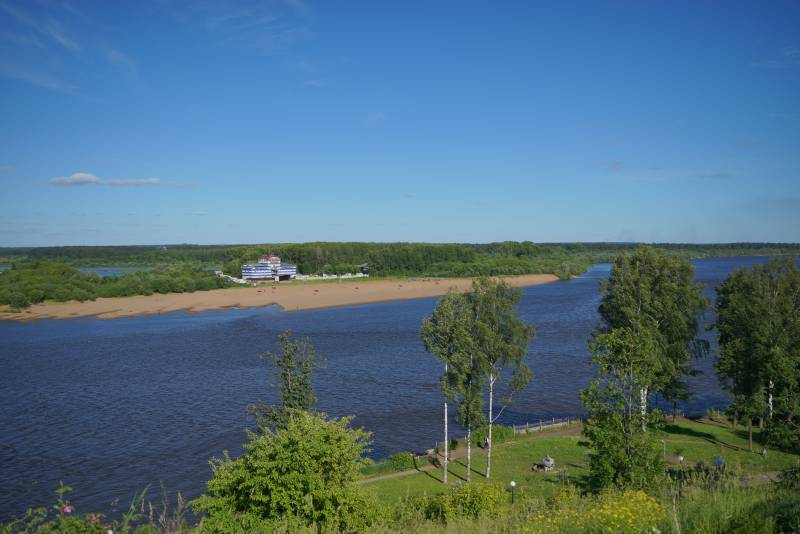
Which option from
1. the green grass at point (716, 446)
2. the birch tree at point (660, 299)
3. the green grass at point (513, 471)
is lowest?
the green grass at point (513, 471)

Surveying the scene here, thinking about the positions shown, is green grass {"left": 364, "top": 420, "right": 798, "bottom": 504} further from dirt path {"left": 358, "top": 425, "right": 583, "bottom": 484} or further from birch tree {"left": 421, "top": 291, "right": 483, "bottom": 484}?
birch tree {"left": 421, "top": 291, "right": 483, "bottom": 484}

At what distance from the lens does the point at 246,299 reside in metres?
101

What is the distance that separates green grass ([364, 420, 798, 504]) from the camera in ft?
72.5

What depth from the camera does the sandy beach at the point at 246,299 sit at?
8825 centimetres

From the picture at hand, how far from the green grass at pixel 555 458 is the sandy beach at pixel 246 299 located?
66.6 metres

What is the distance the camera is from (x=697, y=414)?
32656mm

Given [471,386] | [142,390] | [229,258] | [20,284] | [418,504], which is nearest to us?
[418,504]

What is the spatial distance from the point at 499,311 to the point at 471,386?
3.34 metres

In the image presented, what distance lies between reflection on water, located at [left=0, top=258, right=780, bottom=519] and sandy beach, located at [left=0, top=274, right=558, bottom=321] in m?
17.1

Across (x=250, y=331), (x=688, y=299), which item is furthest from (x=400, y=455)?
(x=250, y=331)

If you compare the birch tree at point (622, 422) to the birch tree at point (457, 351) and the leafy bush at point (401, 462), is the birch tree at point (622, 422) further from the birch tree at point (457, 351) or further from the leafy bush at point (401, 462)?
the leafy bush at point (401, 462)

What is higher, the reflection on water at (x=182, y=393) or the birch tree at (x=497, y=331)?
the birch tree at (x=497, y=331)

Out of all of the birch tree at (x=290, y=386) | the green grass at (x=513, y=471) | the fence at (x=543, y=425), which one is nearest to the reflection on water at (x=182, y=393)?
the fence at (x=543, y=425)

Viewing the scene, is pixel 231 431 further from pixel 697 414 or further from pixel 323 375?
pixel 697 414
